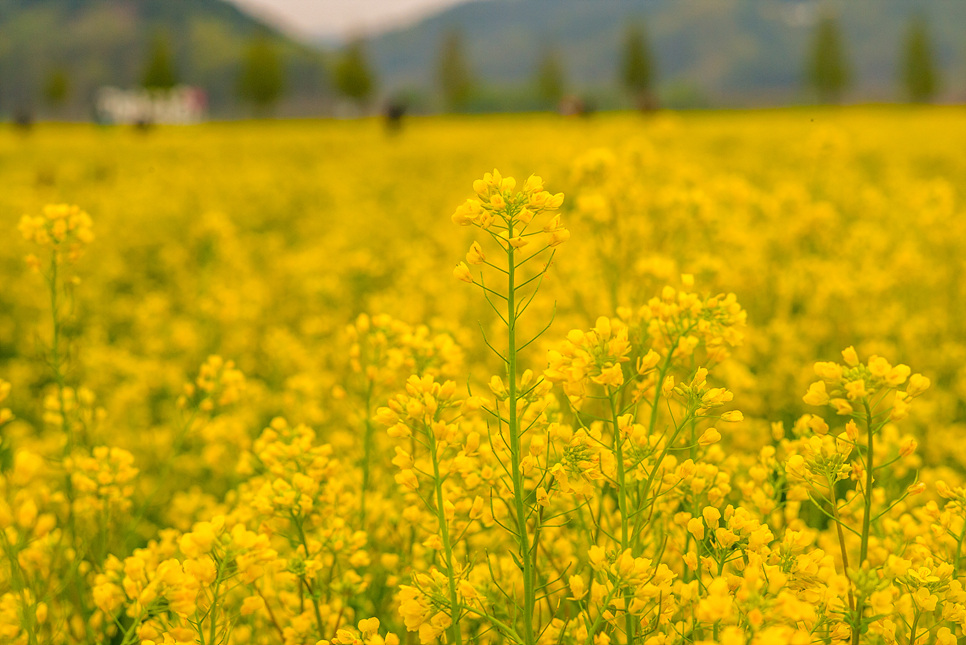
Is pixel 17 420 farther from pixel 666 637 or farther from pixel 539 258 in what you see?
pixel 666 637

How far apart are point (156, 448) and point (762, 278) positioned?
3.60 metres

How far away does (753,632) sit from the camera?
3.82ft

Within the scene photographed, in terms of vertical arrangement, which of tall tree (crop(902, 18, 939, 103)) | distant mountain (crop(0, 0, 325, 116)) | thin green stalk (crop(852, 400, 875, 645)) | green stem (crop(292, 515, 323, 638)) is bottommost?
green stem (crop(292, 515, 323, 638))

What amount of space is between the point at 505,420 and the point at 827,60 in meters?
71.4

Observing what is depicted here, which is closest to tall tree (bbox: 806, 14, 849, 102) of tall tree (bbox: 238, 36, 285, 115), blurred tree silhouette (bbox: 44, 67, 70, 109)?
tall tree (bbox: 238, 36, 285, 115)

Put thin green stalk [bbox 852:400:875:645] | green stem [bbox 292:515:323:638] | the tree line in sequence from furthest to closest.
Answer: the tree line, green stem [bbox 292:515:323:638], thin green stalk [bbox 852:400:875:645]

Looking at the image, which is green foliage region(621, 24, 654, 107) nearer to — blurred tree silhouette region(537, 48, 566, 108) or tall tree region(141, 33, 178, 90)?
blurred tree silhouette region(537, 48, 566, 108)

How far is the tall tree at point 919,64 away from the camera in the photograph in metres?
64.1

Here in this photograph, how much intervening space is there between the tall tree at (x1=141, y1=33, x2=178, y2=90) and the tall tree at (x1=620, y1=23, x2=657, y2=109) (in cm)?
3985

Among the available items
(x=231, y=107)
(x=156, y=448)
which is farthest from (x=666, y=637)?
(x=231, y=107)

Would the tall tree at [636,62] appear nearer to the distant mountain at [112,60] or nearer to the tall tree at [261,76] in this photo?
the tall tree at [261,76]

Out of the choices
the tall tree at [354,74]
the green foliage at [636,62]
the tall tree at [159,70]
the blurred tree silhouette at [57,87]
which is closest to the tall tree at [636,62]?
the green foliage at [636,62]

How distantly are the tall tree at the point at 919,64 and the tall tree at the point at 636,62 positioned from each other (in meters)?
20.6

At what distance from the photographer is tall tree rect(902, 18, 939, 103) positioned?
2522 inches
